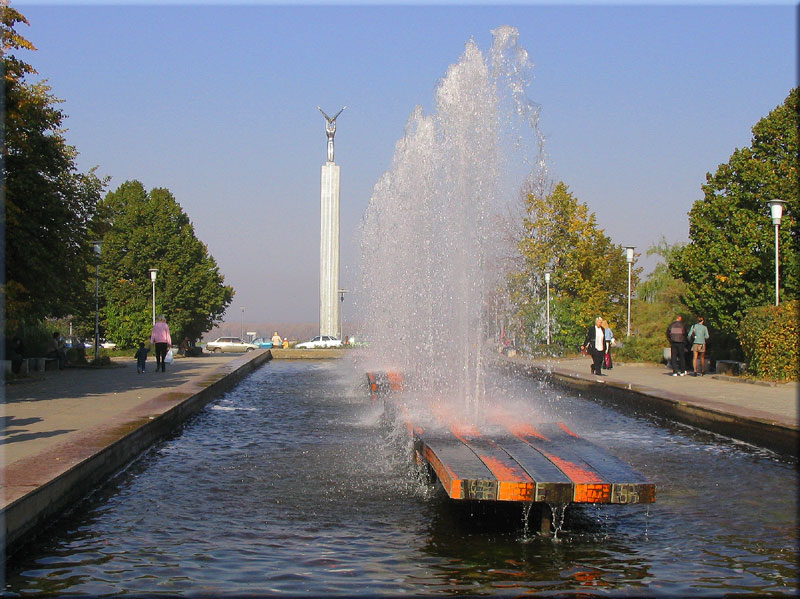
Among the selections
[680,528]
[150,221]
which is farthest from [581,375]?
[150,221]

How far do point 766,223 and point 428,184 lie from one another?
8.78 meters

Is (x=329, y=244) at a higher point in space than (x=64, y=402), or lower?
higher

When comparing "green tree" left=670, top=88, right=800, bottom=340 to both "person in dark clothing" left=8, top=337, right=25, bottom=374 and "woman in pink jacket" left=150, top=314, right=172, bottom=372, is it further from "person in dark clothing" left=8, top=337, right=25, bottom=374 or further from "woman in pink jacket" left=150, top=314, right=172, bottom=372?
"person in dark clothing" left=8, top=337, right=25, bottom=374

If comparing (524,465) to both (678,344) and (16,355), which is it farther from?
(16,355)

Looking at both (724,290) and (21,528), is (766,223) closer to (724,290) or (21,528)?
(724,290)

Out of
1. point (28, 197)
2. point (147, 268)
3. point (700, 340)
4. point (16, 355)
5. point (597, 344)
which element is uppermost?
point (147, 268)

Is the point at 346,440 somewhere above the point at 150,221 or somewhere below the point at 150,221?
below

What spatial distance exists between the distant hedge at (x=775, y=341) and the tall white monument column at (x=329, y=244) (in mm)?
37007

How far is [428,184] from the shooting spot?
16.1 meters

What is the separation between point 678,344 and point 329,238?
3453 centimetres

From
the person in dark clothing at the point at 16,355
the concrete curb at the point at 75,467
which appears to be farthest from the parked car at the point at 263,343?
the concrete curb at the point at 75,467

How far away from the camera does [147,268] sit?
46719 millimetres

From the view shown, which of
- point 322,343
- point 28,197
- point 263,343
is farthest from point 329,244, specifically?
point 28,197

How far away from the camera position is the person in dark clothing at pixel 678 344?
19.1 m
